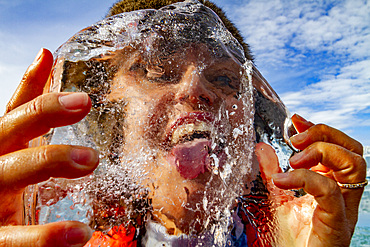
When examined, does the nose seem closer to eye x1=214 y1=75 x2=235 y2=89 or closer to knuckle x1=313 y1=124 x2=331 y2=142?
eye x1=214 y1=75 x2=235 y2=89

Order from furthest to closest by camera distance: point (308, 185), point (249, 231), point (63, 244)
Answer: point (249, 231)
point (308, 185)
point (63, 244)

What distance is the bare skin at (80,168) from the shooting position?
0.57 meters

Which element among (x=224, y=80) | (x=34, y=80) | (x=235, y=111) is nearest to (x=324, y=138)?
(x=235, y=111)

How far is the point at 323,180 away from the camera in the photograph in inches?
30.8

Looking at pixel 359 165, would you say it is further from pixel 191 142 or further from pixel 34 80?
pixel 34 80

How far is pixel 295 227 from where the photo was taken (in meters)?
1.02

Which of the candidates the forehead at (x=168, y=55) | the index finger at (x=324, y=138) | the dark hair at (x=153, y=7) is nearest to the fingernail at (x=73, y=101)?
the forehead at (x=168, y=55)

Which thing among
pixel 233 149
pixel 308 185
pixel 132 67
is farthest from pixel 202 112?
pixel 308 185

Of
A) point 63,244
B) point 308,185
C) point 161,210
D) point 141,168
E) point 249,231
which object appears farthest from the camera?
point 249,231

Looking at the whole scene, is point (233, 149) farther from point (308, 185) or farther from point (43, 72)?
point (43, 72)

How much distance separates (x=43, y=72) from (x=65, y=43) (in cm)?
18

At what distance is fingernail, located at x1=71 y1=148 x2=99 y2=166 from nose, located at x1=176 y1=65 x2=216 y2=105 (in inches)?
17.8

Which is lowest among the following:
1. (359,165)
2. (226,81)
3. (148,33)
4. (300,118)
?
(359,165)

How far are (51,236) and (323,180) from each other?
750mm
